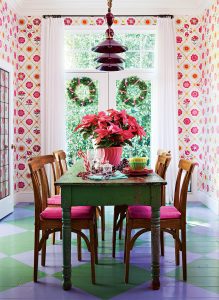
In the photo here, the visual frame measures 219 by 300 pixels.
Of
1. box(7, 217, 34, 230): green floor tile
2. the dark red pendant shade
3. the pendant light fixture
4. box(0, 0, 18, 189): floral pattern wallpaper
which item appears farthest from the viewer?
box(0, 0, 18, 189): floral pattern wallpaper

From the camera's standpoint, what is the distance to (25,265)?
11.4 ft

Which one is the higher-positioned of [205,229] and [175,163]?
[175,163]

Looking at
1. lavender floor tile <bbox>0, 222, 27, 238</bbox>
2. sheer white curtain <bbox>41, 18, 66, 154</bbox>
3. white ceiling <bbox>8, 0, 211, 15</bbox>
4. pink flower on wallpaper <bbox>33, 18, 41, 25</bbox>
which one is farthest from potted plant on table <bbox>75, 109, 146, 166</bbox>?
pink flower on wallpaper <bbox>33, 18, 41, 25</bbox>

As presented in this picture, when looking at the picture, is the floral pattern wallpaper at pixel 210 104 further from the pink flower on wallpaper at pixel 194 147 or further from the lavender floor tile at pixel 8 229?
the lavender floor tile at pixel 8 229

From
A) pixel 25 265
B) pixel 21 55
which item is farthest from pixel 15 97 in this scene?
pixel 25 265

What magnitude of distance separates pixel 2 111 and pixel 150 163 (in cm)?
253

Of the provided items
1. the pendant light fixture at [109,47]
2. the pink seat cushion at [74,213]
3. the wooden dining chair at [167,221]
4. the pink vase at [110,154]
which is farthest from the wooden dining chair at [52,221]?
the pendant light fixture at [109,47]

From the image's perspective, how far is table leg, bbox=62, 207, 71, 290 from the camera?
2.82 m

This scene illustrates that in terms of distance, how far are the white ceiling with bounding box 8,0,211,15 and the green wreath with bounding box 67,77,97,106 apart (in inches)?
41.2

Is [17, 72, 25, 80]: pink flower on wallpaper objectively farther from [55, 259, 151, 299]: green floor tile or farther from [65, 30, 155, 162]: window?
[55, 259, 151, 299]: green floor tile

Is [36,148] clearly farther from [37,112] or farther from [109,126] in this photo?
[109,126]

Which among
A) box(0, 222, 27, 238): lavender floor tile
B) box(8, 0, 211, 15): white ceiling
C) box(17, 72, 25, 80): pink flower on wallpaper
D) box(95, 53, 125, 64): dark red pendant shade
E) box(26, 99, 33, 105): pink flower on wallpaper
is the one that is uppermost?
box(8, 0, 211, 15): white ceiling

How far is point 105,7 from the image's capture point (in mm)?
6398

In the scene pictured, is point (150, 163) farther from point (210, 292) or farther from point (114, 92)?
point (210, 292)
